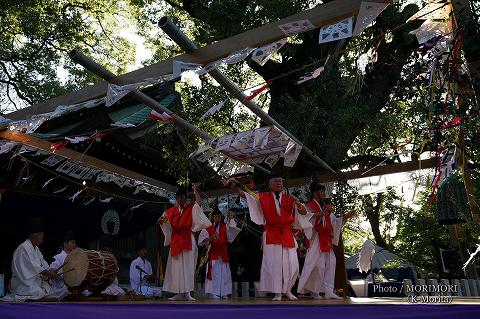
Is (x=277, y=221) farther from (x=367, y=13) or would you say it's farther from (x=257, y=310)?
(x=367, y=13)

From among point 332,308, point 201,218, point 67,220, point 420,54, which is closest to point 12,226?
point 67,220

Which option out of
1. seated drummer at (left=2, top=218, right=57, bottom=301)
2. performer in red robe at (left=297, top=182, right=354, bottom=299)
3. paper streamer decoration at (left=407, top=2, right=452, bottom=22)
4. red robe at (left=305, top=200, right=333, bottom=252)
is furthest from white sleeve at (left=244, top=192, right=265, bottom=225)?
seated drummer at (left=2, top=218, right=57, bottom=301)

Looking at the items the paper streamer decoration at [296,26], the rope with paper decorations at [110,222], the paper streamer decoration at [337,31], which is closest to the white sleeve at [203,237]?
the rope with paper decorations at [110,222]

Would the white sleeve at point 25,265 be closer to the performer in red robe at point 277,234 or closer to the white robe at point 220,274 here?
the white robe at point 220,274

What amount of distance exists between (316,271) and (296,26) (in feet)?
12.2

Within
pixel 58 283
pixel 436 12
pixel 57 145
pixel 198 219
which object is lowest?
pixel 58 283

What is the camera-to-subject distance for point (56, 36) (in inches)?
527

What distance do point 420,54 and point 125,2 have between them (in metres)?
12.4

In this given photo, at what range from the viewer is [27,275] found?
22.3 ft

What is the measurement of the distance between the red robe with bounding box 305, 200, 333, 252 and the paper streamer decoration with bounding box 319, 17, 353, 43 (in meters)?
3.12

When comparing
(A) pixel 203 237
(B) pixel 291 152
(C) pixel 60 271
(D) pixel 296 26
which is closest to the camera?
(D) pixel 296 26

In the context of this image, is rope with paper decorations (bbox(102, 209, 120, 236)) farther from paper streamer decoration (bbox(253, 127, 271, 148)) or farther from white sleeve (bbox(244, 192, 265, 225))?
white sleeve (bbox(244, 192, 265, 225))

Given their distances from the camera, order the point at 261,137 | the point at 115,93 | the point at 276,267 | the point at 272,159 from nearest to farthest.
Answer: the point at 115,93
the point at 276,267
the point at 261,137
the point at 272,159

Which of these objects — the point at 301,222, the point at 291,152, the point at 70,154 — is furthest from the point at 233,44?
the point at 70,154
